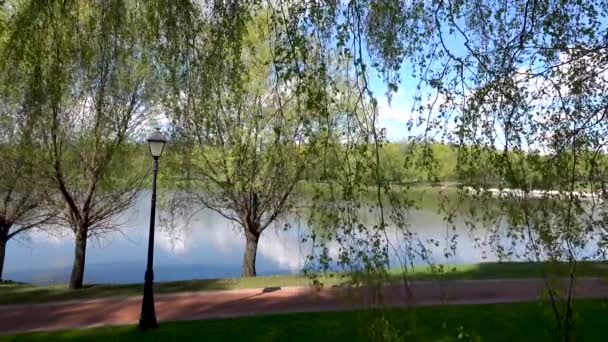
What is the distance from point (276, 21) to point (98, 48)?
194cm

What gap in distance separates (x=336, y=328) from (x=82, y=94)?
18.2ft

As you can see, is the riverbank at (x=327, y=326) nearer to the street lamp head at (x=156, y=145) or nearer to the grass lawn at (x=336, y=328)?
the grass lawn at (x=336, y=328)

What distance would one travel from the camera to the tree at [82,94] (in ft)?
12.8

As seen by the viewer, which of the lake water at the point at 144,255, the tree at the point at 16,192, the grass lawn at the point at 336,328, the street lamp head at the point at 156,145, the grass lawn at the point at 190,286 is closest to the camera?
the grass lawn at the point at 336,328

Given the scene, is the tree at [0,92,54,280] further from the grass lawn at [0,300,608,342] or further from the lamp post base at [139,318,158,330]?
the grass lawn at [0,300,608,342]

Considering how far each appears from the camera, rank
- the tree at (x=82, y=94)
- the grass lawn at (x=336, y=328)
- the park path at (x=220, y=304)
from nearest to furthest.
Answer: the tree at (x=82, y=94)
the grass lawn at (x=336, y=328)
the park path at (x=220, y=304)

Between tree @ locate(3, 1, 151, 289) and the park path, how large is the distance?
2963mm

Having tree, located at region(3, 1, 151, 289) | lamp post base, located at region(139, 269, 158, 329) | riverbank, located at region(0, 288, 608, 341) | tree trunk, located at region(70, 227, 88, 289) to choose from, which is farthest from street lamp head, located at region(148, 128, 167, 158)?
tree trunk, located at region(70, 227, 88, 289)

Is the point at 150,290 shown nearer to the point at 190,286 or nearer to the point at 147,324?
the point at 147,324

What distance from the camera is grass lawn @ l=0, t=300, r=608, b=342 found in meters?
7.83

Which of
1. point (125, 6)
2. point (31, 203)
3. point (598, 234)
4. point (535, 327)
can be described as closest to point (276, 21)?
point (125, 6)

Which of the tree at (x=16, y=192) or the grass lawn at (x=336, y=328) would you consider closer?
the grass lawn at (x=336, y=328)

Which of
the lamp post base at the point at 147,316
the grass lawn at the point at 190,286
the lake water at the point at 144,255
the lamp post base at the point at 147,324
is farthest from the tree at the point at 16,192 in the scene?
the lamp post base at the point at 147,324

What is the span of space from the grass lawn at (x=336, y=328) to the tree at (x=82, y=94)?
307 centimetres
